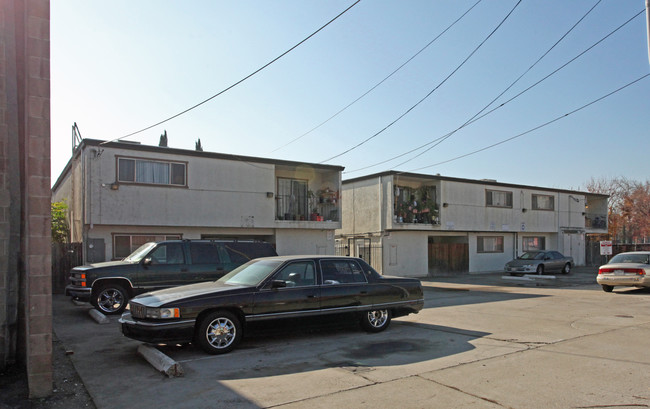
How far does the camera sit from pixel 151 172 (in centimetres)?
1811

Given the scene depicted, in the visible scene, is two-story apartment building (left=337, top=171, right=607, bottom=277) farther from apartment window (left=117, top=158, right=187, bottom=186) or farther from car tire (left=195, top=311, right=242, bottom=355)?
car tire (left=195, top=311, right=242, bottom=355)

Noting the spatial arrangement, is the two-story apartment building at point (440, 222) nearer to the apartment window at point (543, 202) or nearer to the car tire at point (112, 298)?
the apartment window at point (543, 202)

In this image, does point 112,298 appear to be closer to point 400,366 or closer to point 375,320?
point 375,320

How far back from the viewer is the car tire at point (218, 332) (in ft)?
24.4

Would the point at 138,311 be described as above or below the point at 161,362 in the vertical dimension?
above

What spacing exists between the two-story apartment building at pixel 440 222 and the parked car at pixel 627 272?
1000 cm

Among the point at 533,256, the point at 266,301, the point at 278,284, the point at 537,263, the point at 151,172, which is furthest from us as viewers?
the point at 533,256

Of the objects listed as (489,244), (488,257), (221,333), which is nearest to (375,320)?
(221,333)

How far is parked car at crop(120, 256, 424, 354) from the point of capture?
287 inches

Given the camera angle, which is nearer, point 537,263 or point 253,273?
point 253,273

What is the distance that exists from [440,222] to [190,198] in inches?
553

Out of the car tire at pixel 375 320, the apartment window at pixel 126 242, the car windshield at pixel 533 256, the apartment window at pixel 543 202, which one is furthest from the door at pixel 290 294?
the apartment window at pixel 543 202

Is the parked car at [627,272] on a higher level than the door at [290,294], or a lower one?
lower

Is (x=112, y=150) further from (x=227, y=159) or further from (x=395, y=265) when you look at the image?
(x=395, y=265)
